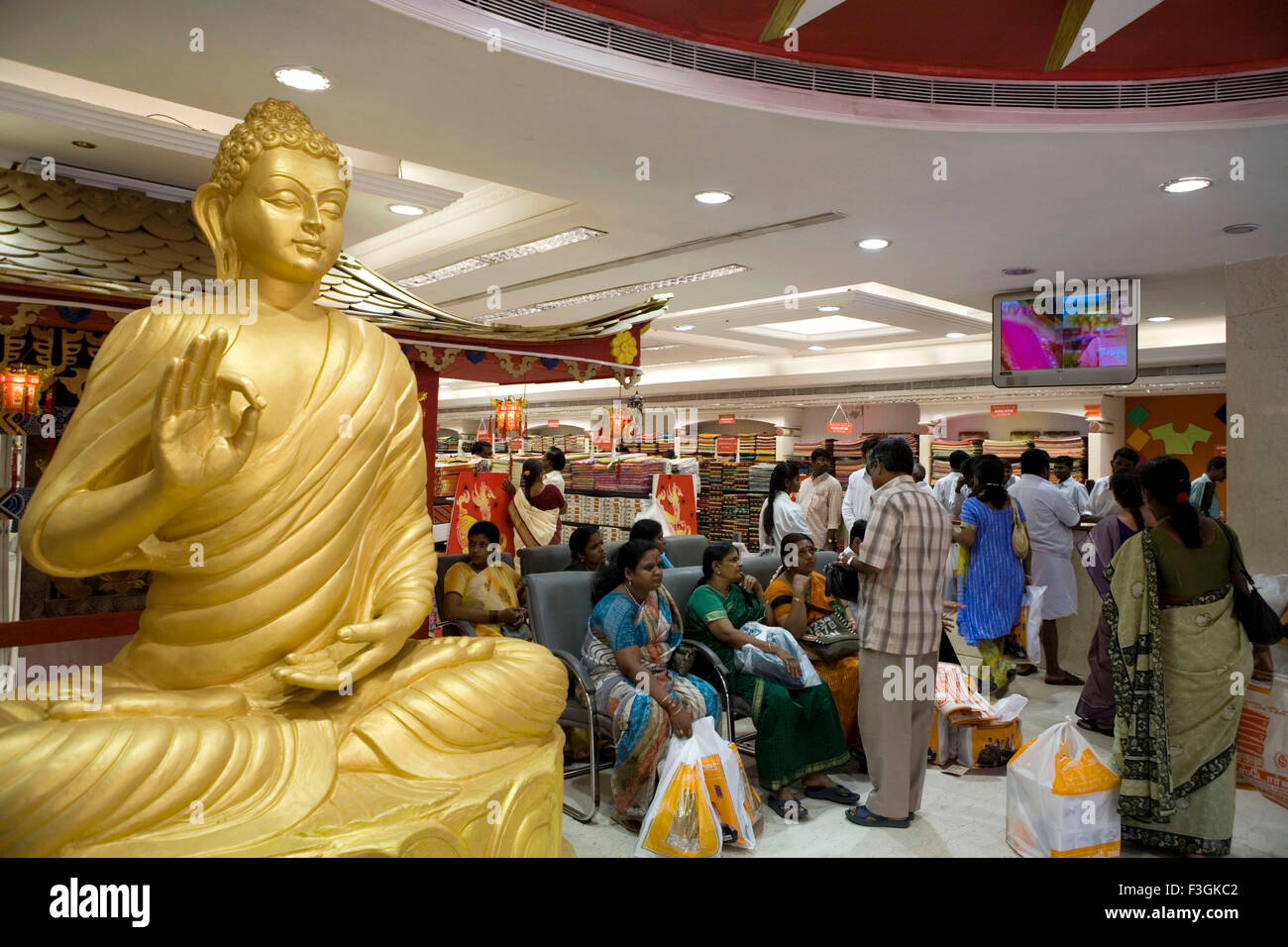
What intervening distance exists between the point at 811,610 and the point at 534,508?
284 cm

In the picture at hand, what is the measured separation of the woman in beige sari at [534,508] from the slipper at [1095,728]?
3626 millimetres

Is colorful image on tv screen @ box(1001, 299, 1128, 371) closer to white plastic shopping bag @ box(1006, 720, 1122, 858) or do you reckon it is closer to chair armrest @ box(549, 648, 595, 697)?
white plastic shopping bag @ box(1006, 720, 1122, 858)

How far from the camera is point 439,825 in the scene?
5.30 feet

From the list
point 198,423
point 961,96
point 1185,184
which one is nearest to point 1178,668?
point 961,96

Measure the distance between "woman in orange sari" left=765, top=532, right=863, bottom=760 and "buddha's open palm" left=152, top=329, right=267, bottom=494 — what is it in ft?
9.59

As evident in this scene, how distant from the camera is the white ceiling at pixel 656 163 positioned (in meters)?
2.99

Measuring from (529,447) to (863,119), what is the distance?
15.1 m

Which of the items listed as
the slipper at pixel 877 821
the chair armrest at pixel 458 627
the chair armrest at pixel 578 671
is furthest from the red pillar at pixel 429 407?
the slipper at pixel 877 821

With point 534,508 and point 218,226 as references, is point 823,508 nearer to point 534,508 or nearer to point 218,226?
point 534,508

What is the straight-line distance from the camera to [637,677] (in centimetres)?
328

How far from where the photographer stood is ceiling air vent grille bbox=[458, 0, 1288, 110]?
3.25 m

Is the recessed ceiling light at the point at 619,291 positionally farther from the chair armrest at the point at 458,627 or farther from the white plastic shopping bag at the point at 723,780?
the white plastic shopping bag at the point at 723,780

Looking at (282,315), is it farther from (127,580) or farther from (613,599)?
(127,580)

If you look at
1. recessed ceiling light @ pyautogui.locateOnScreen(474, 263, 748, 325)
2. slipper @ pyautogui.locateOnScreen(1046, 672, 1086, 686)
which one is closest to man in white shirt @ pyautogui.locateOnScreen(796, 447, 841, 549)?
recessed ceiling light @ pyautogui.locateOnScreen(474, 263, 748, 325)
